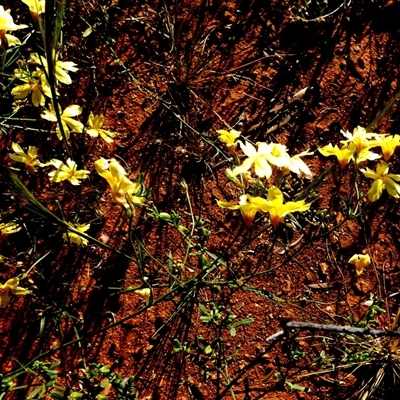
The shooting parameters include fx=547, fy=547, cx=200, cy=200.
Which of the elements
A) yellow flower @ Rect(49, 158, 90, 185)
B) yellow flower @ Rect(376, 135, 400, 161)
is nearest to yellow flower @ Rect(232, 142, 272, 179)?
yellow flower @ Rect(376, 135, 400, 161)

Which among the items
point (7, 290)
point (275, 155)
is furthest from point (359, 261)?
point (7, 290)

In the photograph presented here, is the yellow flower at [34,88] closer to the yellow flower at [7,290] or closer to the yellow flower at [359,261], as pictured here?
the yellow flower at [7,290]

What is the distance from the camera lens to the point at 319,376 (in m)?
2.40

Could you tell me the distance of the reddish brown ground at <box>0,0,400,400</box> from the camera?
7.41 ft

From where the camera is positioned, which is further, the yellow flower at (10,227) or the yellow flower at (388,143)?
the yellow flower at (10,227)

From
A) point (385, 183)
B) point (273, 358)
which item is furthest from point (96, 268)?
point (385, 183)

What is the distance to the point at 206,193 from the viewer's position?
245 cm

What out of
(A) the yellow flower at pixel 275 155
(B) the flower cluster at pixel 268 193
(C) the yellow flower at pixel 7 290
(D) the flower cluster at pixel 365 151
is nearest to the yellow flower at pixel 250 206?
(B) the flower cluster at pixel 268 193

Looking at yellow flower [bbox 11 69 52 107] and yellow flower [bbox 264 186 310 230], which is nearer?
yellow flower [bbox 264 186 310 230]

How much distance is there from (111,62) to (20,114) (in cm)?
47

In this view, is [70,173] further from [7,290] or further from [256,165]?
[256,165]

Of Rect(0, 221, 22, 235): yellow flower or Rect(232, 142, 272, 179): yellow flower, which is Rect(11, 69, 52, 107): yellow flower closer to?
Rect(0, 221, 22, 235): yellow flower

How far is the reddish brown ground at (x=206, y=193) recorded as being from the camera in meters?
2.26

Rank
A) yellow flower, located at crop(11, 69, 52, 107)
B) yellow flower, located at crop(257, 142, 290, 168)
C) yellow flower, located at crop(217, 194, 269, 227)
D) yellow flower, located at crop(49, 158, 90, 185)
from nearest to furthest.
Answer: yellow flower, located at crop(217, 194, 269, 227), yellow flower, located at crop(257, 142, 290, 168), yellow flower, located at crop(11, 69, 52, 107), yellow flower, located at crop(49, 158, 90, 185)
